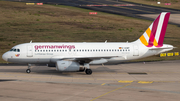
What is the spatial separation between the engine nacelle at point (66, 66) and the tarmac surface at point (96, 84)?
1.25m

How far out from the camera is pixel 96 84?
3306 centimetres

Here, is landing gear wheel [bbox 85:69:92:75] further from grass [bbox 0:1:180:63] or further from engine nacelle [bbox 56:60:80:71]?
grass [bbox 0:1:180:63]

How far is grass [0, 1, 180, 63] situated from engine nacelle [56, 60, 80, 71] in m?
28.7

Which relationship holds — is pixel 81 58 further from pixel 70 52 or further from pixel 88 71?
pixel 70 52

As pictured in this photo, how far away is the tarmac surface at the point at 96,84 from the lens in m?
27.2

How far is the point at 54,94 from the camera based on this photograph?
2798 centimetres

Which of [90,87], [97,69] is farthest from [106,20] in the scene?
[90,87]

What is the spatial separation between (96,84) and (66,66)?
20.2 feet

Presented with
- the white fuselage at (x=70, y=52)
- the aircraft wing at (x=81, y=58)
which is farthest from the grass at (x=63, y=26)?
the aircraft wing at (x=81, y=58)

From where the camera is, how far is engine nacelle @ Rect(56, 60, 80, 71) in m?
37.3

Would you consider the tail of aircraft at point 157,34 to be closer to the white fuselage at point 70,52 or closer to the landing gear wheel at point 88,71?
the white fuselage at point 70,52

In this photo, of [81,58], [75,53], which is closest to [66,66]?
[81,58]

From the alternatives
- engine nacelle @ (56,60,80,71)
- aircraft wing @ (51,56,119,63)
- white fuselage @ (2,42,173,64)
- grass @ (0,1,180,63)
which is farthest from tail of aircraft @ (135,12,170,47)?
grass @ (0,1,180,63)

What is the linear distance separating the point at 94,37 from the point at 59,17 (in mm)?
23460
